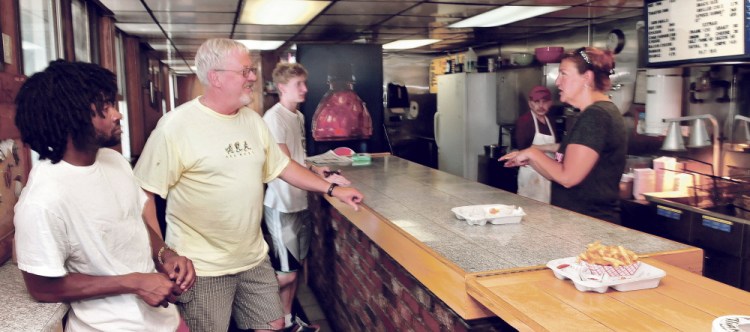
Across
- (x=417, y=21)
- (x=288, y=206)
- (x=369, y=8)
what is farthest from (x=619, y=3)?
(x=288, y=206)

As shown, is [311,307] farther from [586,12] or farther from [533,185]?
[586,12]

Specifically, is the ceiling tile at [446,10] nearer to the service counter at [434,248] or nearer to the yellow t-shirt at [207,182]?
the service counter at [434,248]

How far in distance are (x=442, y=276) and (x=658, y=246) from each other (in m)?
0.78

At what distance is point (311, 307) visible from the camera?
4660 mm

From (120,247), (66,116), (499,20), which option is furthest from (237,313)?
(499,20)

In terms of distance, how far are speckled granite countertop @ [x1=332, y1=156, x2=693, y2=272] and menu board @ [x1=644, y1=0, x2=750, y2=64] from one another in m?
1.91

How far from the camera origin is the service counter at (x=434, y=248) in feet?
6.44

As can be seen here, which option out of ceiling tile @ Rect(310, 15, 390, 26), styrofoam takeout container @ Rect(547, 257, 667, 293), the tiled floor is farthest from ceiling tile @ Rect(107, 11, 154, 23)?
styrofoam takeout container @ Rect(547, 257, 667, 293)

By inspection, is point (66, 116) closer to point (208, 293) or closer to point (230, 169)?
point (230, 169)

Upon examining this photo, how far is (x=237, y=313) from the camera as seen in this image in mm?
2807

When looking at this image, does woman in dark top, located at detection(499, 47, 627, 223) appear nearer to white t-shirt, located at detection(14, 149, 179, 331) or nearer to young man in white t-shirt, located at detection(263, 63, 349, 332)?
young man in white t-shirt, located at detection(263, 63, 349, 332)

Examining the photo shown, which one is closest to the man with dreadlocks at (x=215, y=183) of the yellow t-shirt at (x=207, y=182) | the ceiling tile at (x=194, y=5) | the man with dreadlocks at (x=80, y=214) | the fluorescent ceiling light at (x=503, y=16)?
the yellow t-shirt at (x=207, y=182)

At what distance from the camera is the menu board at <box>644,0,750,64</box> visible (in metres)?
3.82

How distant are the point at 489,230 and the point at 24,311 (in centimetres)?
159
